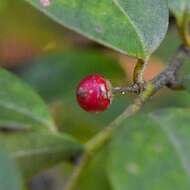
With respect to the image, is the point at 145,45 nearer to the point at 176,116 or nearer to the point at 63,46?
the point at 176,116

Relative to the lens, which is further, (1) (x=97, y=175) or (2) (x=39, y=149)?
(1) (x=97, y=175)

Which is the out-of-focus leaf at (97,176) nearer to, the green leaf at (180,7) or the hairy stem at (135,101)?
the hairy stem at (135,101)

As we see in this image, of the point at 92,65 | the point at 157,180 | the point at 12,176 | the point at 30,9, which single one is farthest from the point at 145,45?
the point at 30,9

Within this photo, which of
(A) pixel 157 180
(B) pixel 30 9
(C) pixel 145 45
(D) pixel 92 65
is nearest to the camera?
(C) pixel 145 45

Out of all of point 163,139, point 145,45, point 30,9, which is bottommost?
point 30,9

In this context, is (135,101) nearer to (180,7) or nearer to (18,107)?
(180,7)

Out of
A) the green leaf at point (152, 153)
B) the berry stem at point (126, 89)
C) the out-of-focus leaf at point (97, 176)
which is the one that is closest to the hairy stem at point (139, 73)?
the berry stem at point (126, 89)

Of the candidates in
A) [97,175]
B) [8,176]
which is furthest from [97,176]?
[8,176]
